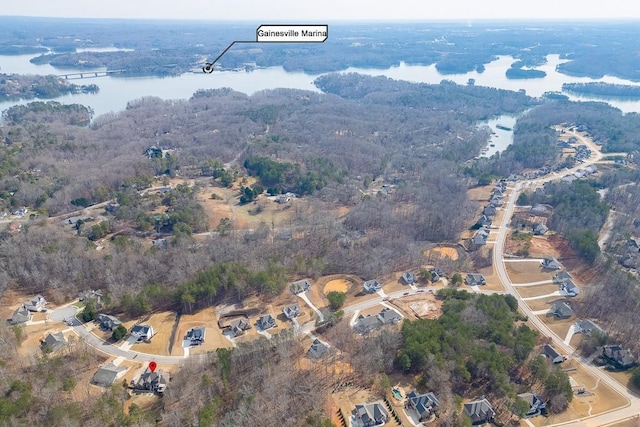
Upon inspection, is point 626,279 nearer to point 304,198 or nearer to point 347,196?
point 347,196

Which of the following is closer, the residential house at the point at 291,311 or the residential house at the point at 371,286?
the residential house at the point at 291,311

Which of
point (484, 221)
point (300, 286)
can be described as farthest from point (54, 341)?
point (484, 221)

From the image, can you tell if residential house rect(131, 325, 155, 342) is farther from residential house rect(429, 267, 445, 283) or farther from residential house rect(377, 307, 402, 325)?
residential house rect(429, 267, 445, 283)

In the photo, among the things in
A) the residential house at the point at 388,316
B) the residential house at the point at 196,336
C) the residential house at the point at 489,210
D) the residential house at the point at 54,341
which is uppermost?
the residential house at the point at 54,341

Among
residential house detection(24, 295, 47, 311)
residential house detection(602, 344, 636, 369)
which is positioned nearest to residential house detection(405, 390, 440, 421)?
residential house detection(602, 344, 636, 369)

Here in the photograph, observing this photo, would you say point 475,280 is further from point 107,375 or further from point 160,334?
point 107,375

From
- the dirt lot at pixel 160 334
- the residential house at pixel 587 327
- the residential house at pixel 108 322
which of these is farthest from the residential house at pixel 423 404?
the residential house at pixel 108 322

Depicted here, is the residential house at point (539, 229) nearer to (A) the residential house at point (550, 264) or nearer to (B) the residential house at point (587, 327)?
(A) the residential house at point (550, 264)
